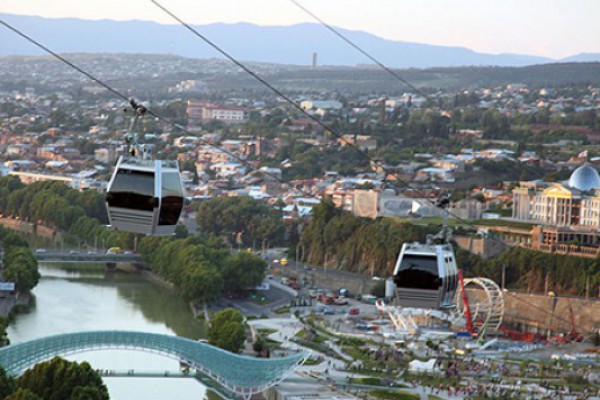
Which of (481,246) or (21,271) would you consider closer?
(21,271)

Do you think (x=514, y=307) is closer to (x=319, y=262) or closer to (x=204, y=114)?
(x=319, y=262)

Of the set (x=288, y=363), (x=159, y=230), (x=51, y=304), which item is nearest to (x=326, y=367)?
(x=288, y=363)

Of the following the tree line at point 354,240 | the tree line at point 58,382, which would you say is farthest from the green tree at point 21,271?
the tree line at point 58,382

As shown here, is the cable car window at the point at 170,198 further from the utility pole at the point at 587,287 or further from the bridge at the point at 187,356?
the utility pole at the point at 587,287

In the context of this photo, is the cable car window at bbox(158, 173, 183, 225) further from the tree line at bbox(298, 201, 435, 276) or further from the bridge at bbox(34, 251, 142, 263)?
the bridge at bbox(34, 251, 142, 263)

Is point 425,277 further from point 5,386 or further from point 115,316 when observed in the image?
point 115,316

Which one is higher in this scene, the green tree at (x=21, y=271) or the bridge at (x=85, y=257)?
the green tree at (x=21, y=271)

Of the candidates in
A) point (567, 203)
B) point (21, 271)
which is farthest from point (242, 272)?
point (567, 203)
